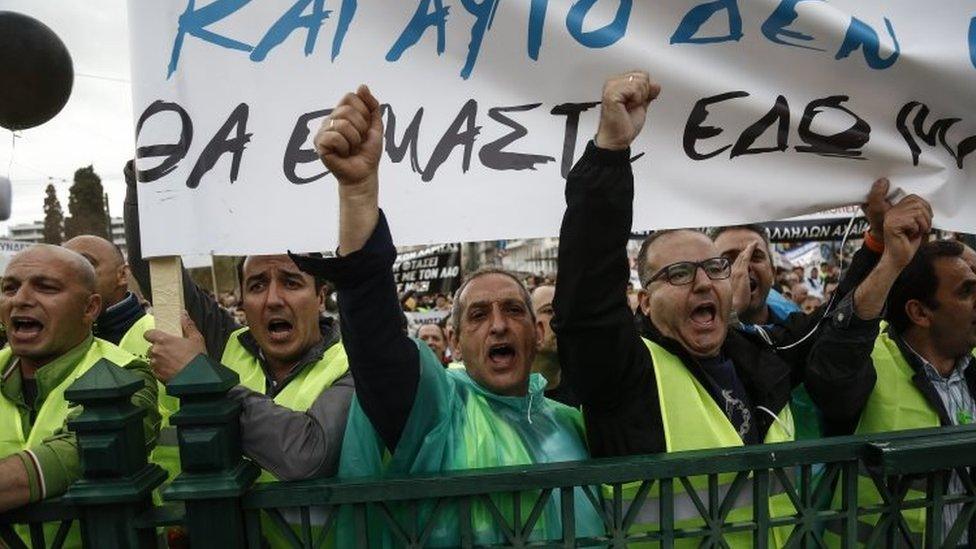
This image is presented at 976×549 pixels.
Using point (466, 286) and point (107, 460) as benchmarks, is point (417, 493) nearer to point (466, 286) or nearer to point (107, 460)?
point (107, 460)

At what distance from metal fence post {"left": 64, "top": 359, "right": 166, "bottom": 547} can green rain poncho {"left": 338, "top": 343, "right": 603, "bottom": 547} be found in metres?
0.42

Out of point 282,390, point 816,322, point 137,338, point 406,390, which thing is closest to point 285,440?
point 406,390

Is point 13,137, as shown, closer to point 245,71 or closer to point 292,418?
point 245,71

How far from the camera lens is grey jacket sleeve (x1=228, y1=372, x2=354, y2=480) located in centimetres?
153

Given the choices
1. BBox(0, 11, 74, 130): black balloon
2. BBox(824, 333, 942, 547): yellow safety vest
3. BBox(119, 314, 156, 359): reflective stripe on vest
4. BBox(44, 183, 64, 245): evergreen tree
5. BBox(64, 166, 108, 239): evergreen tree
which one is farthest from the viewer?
BBox(44, 183, 64, 245): evergreen tree

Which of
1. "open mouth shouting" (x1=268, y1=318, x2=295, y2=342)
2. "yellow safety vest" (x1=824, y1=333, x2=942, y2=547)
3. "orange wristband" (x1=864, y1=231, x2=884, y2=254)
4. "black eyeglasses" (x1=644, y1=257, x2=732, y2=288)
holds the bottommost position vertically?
"yellow safety vest" (x1=824, y1=333, x2=942, y2=547)

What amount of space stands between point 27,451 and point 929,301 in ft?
8.47

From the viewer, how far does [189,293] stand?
2.61 meters

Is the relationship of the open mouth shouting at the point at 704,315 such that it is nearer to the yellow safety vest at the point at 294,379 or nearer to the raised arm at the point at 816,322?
the raised arm at the point at 816,322

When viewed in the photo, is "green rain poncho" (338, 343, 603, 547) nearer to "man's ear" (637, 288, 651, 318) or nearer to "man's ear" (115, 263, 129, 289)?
"man's ear" (637, 288, 651, 318)

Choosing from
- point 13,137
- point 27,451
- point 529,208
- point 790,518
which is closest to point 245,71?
point 529,208

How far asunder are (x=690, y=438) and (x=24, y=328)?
6.61 feet

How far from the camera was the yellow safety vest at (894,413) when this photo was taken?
2.10m

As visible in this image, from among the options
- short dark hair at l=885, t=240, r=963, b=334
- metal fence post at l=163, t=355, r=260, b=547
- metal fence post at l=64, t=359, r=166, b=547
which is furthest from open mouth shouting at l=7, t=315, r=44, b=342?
short dark hair at l=885, t=240, r=963, b=334
